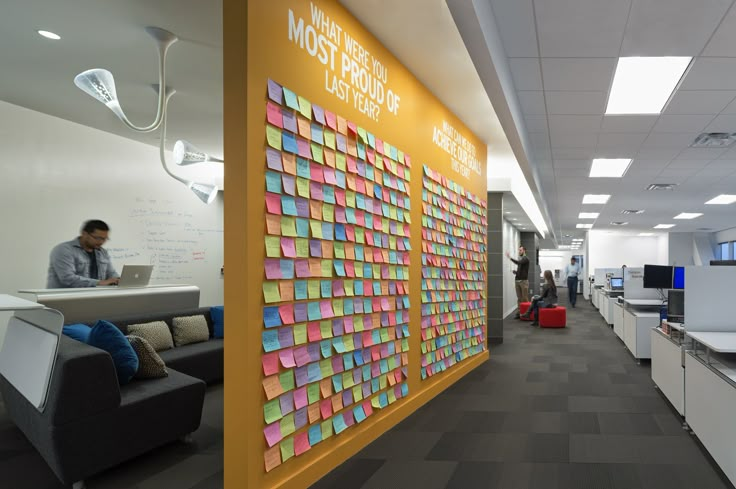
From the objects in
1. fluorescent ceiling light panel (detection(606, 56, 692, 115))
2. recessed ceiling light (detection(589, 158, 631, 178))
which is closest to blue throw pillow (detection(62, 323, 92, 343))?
fluorescent ceiling light panel (detection(606, 56, 692, 115))

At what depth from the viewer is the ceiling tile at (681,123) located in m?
4.86

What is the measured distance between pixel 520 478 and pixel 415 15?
2.96 m

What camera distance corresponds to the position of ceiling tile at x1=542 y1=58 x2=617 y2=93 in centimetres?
370

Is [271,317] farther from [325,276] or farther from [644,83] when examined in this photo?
[644,83]

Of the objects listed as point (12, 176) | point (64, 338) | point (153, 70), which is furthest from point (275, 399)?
point (12, 176)

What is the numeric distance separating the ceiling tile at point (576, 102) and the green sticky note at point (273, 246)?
3.09 meters

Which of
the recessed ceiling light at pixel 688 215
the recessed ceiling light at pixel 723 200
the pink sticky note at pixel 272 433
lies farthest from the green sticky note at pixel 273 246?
the recessed ceiling light at pixel 688 215

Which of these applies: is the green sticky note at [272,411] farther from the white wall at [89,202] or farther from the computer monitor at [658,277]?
the computer monitor at [658,277]

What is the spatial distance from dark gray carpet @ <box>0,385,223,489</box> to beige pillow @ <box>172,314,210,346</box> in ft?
5.19

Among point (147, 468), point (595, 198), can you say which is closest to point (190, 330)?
point (147, 468)

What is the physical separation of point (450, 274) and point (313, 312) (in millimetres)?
2680

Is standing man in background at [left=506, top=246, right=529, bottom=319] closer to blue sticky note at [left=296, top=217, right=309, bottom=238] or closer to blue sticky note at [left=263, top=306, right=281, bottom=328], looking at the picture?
blue sticky note at [left=296, top=217, right=309, bottom=238]

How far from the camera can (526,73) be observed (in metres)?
Result: 3.97

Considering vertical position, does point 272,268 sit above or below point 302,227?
below
